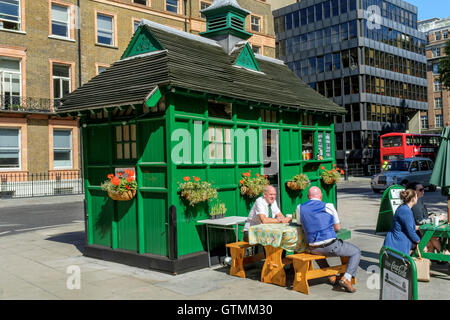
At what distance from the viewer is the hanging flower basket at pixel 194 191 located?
26.5 ft

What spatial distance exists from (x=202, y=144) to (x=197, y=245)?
197cm

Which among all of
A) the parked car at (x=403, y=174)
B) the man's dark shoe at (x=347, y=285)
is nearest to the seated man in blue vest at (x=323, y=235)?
the man's dark shoe at (x=347, y=285)

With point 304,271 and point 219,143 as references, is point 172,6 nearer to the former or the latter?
point 219,143

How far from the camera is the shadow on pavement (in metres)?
11.3

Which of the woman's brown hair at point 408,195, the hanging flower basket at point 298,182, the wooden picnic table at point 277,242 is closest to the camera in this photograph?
the wooden picnic table at point 277,242

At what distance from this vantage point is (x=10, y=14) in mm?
27953

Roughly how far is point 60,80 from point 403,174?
75.8 ft

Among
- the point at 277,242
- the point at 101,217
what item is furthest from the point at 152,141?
the point at 277,242

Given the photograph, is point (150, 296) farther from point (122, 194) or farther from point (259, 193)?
point (259, 193)

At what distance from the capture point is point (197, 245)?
333 inches

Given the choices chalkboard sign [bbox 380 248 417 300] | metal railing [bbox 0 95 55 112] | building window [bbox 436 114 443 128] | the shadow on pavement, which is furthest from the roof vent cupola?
building window [bbox 436 114 443 128]

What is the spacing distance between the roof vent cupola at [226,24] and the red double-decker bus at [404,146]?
31.3m

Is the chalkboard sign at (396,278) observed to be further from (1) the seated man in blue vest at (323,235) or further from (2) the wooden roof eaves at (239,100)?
(2) the wooden roof eaves at (239,100)
